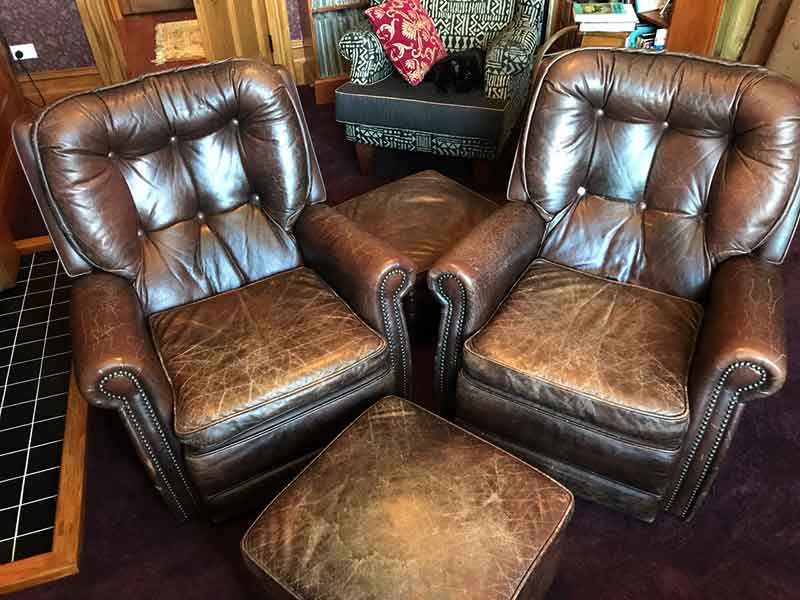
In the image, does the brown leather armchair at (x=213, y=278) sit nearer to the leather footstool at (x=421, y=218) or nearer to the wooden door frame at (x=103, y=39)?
the leather footstool at (x=421, y=218)

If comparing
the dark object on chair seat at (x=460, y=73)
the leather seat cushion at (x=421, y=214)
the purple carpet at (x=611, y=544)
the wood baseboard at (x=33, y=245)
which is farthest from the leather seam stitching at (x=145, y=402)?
the dark object on chair seat at (x=460, y=73)

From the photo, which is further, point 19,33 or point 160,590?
point 19,33

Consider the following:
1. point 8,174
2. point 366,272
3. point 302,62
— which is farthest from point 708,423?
point 302,62

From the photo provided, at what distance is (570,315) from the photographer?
174cm

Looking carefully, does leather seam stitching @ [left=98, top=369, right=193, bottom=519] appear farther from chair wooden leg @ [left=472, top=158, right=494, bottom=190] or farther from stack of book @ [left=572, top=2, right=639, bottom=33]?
stack of book @ [left=572, top=2, right=639, bottom=33]

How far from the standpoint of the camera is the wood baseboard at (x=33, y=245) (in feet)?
8.98

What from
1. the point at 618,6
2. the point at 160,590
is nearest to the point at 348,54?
the point at 618,6

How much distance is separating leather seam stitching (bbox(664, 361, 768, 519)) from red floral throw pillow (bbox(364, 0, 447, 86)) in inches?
80.6

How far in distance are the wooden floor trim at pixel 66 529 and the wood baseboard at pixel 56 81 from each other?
2.69 m

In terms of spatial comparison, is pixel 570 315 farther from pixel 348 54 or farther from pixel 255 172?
pixel 348 54

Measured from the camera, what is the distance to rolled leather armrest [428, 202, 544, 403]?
5.48ft

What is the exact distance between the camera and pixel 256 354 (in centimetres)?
163

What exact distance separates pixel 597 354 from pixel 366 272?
2.08ft

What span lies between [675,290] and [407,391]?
0.83 m
